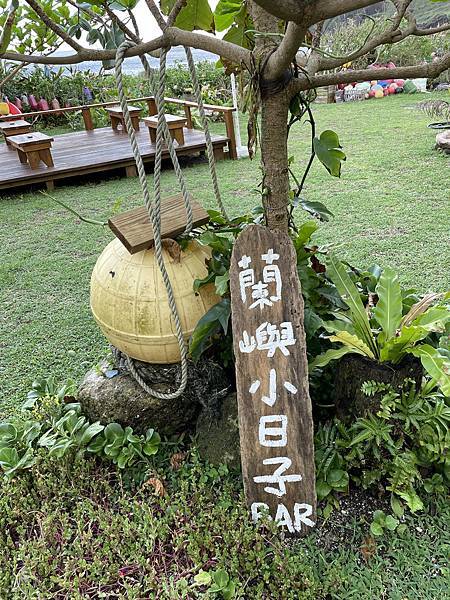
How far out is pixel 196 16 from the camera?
1.85 metres

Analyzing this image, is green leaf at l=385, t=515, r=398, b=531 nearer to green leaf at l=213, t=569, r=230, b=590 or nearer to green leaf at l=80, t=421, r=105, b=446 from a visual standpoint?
green leaf at l=213, t=569, r=230, b=590

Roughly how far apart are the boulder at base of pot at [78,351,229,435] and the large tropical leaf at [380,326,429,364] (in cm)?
62

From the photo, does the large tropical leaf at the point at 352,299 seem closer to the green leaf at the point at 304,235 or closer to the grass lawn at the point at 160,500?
the green leaf at the point at 304,235

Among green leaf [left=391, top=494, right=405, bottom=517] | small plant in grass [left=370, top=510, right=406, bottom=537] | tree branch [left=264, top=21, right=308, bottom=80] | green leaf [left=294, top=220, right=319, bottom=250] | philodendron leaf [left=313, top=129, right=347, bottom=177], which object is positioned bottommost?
small plant in grass [left=370, top=510, right=406, bottom=537]

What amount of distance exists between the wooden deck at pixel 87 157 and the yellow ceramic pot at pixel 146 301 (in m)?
4.50

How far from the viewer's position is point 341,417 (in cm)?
185

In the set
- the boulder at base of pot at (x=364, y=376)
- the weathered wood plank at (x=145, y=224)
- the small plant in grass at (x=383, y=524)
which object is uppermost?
the weathered wood plank at (x=145, y=224)

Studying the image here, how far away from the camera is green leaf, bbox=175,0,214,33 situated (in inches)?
71.5

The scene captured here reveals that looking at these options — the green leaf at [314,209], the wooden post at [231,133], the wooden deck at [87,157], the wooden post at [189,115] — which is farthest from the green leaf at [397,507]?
the wooden post at [189,115]

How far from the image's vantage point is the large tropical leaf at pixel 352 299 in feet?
5.90

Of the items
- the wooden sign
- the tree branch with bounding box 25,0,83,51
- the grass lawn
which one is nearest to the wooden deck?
the grass lawn

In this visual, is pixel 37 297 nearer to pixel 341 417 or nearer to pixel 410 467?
pixel 341 417

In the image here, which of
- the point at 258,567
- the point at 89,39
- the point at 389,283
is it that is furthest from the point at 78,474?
the point at 89,39

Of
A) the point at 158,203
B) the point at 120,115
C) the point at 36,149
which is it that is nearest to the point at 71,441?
the point at 158,203
